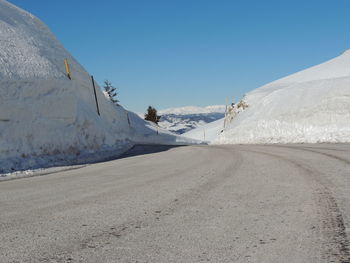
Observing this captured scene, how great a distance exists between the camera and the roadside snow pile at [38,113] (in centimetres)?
1234

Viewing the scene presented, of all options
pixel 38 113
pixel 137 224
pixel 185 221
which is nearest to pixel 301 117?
pixel 38 113

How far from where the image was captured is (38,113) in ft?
47.2

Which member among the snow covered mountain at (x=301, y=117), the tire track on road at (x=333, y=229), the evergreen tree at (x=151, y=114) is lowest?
the tire track on road at (x=333, y=229)

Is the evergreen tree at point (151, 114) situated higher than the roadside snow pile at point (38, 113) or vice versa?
the evergreen tree at point (151, 114)

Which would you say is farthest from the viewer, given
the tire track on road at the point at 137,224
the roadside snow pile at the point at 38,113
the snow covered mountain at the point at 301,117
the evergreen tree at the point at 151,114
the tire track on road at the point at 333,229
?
the evergreen tree at the point at 151,114

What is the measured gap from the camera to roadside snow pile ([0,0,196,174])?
486 inches

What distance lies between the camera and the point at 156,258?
Result: 96.8 inches

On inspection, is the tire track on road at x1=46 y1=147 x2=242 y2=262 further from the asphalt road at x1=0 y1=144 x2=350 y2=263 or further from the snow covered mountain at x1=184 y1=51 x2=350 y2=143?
the snow covered mountain at x1=184 y1=51 x2=350 y2=143

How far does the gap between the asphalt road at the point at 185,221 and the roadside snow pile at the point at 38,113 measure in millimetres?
7076

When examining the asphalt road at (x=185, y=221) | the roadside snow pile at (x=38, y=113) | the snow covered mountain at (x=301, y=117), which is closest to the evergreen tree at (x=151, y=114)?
the snow covered mountain at (x=301, y=117)

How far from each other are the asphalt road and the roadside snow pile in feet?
23.2

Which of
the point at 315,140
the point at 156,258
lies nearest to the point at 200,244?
the point at 156,258

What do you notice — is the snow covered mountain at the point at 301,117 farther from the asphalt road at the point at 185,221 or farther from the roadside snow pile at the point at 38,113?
the asphalt road at the point at 185,221

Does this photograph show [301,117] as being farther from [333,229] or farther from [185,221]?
[185,221]
